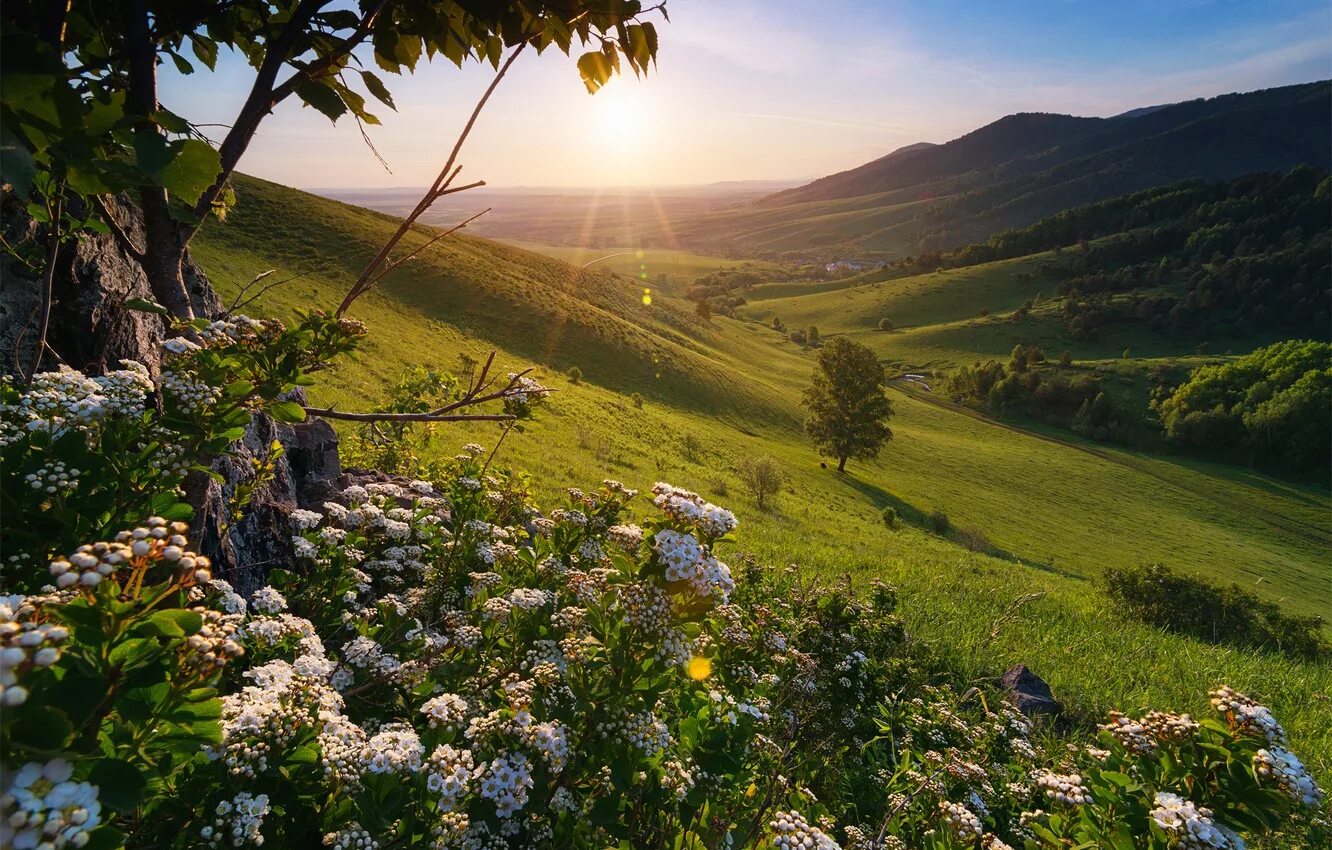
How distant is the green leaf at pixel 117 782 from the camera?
1287 millimetres

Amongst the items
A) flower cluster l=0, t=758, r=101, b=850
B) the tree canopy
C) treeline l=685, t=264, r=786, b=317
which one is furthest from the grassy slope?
treeline l=685, t=264, r=786, b=317

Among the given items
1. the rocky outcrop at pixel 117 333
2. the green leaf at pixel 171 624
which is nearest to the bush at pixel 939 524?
the rocky outcrop at pixel 117 333

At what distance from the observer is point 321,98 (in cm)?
215

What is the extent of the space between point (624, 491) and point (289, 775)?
3.04 meters

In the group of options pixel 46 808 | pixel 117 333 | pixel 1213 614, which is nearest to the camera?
pixel 46 808

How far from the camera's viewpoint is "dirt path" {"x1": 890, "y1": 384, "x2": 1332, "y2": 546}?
53.9 meters

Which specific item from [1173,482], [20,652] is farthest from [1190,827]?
[1173,482]

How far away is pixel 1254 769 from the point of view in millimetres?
2699

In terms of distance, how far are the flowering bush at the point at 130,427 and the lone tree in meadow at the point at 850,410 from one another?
5114 centimetres

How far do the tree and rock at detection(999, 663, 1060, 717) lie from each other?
349 inches

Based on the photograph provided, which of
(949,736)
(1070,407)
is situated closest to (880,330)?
(1070,407)

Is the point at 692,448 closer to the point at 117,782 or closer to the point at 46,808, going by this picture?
the point at 117,782

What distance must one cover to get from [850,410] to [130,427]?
2080 inches

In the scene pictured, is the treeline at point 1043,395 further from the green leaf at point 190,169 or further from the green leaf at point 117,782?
the green leaf at point 117,782
